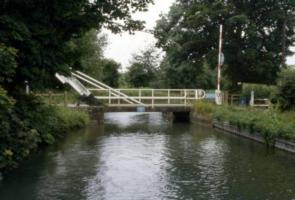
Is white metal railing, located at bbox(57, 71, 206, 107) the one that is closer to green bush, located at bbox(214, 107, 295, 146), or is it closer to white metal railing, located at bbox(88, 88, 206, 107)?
white metal railing, located at bbox(88, 88, 206, 107)

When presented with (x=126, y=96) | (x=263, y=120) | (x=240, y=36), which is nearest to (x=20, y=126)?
(x=263, y=120)

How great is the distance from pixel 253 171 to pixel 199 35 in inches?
1216

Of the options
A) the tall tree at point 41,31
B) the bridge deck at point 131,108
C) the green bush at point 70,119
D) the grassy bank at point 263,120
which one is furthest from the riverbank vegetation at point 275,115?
the tall tree at point 41,31

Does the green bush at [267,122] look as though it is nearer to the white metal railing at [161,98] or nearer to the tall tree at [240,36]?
the white metal railing at [161,98]

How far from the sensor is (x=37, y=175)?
55.8ft

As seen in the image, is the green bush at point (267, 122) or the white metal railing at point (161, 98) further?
the white metal railing at point (161, 98)

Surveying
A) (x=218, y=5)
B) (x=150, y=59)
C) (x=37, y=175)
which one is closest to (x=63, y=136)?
(x=37, y=175)

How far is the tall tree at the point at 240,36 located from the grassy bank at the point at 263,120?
11494 millimetres

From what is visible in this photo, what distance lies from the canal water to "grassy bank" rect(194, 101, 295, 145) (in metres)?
0.86

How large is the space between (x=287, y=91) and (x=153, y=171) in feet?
40.7

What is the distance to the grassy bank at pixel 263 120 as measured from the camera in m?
23.4

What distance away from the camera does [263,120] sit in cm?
2642

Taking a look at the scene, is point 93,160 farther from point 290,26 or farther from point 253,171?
point 290,26

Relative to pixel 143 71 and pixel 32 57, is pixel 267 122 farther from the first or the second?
pixel 143 71
